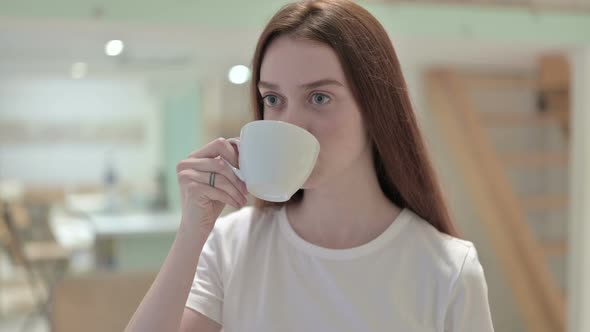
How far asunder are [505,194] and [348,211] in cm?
238

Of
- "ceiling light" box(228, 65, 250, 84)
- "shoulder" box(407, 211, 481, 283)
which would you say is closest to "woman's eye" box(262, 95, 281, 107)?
"shoulder" box(407, 211, 481, 283)

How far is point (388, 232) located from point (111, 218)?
3.39m

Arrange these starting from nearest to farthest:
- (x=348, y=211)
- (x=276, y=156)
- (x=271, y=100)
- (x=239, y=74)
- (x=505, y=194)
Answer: (x=276, y=156) < (x=271, y=100) < (x=348, y=211) < (x=239, y=74) < (x=505, y=194)

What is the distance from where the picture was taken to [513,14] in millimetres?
2205

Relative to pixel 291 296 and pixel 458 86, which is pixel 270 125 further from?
pixel 458 86

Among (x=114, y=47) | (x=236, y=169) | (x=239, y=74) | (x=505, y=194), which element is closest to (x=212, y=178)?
(x=236, y=169)

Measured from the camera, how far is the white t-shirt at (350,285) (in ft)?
2.99

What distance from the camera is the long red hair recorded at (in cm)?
86

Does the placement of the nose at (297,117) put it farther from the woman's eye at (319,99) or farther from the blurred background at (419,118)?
the blurred background at (419,118)

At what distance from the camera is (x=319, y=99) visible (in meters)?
0.86

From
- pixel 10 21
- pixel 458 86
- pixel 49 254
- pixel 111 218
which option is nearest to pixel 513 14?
pixel 458 86

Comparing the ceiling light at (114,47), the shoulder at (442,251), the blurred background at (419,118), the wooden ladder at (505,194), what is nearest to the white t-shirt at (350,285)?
the shoulder at (442,251)

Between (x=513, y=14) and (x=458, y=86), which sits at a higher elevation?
(x=513, y=14)

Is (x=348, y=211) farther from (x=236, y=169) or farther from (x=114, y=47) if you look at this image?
(x=114, y=47)
